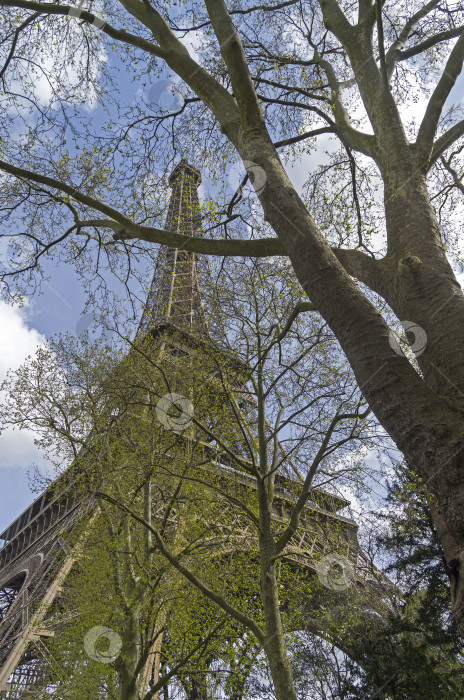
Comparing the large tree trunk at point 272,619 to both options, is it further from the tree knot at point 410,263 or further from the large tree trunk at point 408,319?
the tree knot at point 410,263

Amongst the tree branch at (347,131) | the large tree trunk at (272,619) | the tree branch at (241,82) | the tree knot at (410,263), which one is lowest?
the large tree trunk at (272,619)

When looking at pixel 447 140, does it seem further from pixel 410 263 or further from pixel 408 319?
pixel 408 319

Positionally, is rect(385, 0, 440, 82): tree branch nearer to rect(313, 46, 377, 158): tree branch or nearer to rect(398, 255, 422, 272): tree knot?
rect(313, 46, 377, 158): tree branch

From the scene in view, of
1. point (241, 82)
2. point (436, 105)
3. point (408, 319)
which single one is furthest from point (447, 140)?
point (408, 319)

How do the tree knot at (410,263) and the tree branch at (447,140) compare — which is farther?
the tree branch at (447,140)

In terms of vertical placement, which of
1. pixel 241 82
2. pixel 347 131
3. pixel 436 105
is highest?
pixel 347 131

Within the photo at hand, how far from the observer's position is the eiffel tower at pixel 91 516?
711 centimetres

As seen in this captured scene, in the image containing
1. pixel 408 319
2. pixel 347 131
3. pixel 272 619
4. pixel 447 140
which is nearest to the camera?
pixel 408 319

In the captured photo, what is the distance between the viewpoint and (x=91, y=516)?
36.0 ft

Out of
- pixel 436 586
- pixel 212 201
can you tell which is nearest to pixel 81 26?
pixel 212 201

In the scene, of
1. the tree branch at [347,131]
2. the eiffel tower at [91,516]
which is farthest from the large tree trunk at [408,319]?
the eiffel tower at [91,516]

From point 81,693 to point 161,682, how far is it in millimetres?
2098

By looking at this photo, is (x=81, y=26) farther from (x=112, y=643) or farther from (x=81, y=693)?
(x=81, y=693)

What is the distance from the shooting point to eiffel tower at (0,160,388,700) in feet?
23.3
